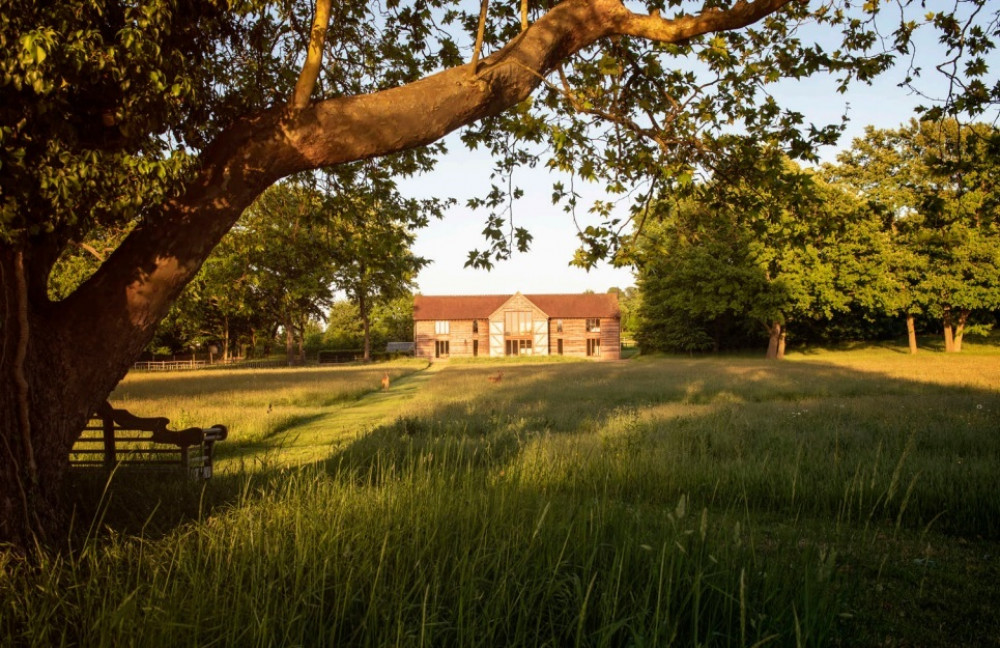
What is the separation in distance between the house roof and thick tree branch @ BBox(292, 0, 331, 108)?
65085 mm

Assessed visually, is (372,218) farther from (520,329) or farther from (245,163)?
(520,329)

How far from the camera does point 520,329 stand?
227ft

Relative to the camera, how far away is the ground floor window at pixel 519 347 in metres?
69.1

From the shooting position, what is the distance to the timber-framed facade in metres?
69.2

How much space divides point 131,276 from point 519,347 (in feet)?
214

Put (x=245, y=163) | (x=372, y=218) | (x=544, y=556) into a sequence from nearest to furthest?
(x=544, y=556) → (x=245, y=163) → (x=372, y=218)

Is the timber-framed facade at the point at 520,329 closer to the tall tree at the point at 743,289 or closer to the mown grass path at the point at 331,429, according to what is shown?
the tall tree at the point at 743,289

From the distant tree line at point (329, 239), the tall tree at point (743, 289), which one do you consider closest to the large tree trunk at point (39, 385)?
the distant tree line at point (329, 239)

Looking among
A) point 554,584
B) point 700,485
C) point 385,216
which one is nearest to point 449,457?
point 700,485

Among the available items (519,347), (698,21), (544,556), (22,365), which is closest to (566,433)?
(544,556)

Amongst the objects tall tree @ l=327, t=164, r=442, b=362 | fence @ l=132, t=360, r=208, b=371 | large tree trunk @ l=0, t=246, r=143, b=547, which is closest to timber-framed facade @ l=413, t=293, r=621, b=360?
fence @ l=132, t=360, r=208, b=371

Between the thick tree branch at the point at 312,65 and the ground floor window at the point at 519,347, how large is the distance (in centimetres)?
6457

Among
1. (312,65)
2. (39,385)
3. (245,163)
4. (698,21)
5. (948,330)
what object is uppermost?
(698,21)

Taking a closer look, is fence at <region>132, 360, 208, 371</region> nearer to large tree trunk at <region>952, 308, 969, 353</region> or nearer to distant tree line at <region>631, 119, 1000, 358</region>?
distant tree line at <region>631, 119, 1000, 358</region>
